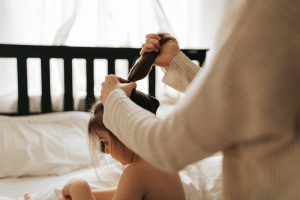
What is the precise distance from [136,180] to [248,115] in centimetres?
50

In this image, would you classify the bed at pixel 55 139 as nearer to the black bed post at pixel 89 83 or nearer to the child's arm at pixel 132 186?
the black bed post at pixel 89 83

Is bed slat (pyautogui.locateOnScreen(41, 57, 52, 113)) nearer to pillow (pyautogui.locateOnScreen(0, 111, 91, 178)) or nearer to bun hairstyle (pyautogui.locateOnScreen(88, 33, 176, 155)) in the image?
pillow (pyautogui.locateOnScreen(0, 111, 91, 178))

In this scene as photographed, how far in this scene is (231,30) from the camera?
0.55 m

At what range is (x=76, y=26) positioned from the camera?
2250 mm

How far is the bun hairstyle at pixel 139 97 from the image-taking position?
37.3 inches

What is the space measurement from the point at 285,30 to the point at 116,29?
1849 millimetres

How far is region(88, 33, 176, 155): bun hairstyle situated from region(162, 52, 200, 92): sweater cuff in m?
0.06

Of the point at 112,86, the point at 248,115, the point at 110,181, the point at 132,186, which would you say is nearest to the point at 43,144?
the point at 110,181

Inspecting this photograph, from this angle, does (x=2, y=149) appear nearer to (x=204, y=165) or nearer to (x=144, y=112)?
(x=204, y=165)

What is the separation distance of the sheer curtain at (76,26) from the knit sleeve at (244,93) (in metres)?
1.62

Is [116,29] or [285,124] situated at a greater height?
[116,29]

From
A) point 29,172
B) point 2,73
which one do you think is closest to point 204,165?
point 29,172

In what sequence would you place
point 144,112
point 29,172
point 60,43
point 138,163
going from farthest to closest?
→ point 60,43 → point 29,172 → point 138,163 → point 144,112

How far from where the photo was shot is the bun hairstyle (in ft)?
3.11
